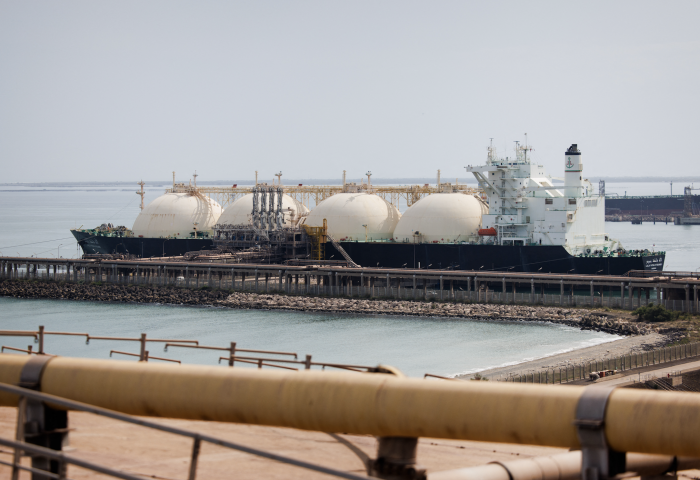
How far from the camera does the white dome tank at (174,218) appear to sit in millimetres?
76062

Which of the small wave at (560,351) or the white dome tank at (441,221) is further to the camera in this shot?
Answer: the white dome tank at (441,221)

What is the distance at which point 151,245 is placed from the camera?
74.7 metres

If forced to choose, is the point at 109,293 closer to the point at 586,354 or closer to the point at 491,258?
the point at 491,258

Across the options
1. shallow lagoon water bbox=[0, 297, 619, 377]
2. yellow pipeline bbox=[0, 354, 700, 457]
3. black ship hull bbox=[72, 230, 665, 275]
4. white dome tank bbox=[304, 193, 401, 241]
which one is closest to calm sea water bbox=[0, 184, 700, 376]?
shallow lagoon water bbox=[0, 297, 619, 377]

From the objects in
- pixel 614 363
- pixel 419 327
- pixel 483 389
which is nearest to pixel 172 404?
pixel 483 389

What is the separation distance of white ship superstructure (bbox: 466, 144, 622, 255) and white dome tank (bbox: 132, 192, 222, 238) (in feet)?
87.2

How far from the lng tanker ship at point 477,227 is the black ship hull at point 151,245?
23 centimetres

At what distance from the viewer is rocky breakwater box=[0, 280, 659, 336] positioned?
150 ft

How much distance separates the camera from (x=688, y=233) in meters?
147

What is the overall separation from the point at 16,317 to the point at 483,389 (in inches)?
1967

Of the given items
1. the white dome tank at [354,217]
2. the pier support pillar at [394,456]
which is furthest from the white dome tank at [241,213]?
the pier support pillar at [394,456]

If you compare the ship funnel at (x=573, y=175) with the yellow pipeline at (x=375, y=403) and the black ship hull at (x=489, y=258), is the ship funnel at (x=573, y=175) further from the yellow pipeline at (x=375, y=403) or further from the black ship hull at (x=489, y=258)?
the yellow pipeline at (x=375, y=403)

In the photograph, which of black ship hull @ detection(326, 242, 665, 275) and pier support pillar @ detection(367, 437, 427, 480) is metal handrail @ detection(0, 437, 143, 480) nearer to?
pier support pillar @ detection(367, 437, 427, 480)

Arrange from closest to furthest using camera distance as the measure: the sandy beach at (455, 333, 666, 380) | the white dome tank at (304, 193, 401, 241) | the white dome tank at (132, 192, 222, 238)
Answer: the sandy beach at (455, 333, 666, 380) → the white dome tank at (304, 193, 401, 241) → the white dome tank at (132, 192, 222, 238)
